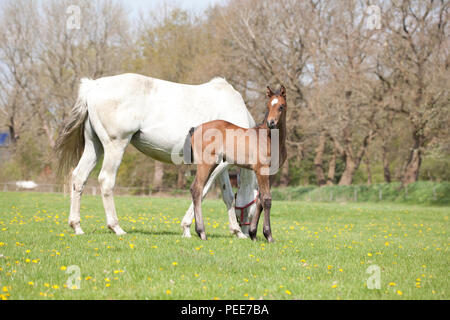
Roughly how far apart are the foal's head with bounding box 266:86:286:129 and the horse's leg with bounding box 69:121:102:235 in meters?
3.49

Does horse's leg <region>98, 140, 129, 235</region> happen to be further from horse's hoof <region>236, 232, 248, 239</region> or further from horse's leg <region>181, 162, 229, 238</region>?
horse's hoof <region>236, 232, 248, 239</region>

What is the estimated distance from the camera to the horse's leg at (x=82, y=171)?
863 centimetres

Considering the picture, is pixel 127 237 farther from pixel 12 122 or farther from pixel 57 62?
pixel 12 122

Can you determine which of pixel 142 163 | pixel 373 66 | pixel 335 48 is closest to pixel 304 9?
pixel 335 48

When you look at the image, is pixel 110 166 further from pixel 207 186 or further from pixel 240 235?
pixel 240 235

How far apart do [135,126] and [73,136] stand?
135 centimetres

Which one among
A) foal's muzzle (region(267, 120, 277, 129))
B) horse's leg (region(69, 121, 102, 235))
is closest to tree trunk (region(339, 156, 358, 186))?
horse's leg (region(69, 121, 102, 235))

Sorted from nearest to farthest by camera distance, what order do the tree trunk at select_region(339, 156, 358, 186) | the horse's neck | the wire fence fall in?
the horse's neck
the wire fence
the tree trunk at select_region(339, 156, 358, 186)

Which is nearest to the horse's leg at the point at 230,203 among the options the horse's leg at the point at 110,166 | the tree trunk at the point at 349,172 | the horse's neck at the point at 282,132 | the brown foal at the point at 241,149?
the brown foal at the point at 241,149

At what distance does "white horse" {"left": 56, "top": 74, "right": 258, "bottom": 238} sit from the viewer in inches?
331

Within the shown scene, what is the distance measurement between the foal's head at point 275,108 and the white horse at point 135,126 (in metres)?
1.28

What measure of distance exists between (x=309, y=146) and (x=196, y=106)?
35004mm

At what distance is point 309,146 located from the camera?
4284 centimetres

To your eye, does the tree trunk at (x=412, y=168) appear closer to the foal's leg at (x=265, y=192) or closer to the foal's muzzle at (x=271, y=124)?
the foal's leg at (x=265, y=192)
